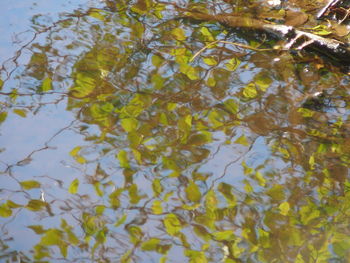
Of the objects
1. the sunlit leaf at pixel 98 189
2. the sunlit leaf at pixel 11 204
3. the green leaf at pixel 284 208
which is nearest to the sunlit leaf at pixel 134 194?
the sunlit leaf at pixel 98 189

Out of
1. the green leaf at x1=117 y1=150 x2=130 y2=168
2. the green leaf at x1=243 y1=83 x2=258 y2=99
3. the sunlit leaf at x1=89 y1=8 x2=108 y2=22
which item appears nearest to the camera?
the green leaf at x1=117 y1=150 x2=130 y2=168

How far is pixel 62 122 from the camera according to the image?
2.21m

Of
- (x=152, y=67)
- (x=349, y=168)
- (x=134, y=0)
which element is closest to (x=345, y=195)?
(x=349, y=168)

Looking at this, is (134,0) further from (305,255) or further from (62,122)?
(305,255)

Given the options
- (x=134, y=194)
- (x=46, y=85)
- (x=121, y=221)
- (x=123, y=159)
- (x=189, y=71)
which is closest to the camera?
(x=121, y=221)

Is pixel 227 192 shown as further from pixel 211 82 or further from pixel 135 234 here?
pixel 211 82

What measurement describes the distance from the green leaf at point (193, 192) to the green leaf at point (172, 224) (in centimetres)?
11

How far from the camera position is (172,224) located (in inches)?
71.7

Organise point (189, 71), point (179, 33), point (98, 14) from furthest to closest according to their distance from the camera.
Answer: point (98, 14)
point (179, 33)
point (189, 71)

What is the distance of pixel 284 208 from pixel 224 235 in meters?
0.26

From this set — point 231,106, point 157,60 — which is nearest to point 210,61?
point 157,60

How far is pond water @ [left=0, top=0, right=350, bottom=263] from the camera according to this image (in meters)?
1.77

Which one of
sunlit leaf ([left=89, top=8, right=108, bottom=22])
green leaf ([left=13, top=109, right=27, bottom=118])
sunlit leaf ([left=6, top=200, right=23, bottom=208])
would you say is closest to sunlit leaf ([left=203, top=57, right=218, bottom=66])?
sunlit leaf ([left=89, top=8, right=108, bottom=22])

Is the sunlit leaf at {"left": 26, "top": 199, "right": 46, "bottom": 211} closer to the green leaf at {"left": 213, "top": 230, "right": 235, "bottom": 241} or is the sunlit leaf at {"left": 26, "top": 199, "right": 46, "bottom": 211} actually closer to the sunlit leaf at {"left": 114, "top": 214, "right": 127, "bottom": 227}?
the sunlit leaf at {"left": 114, "top": 214, "right": 127, "bottom": 227}
